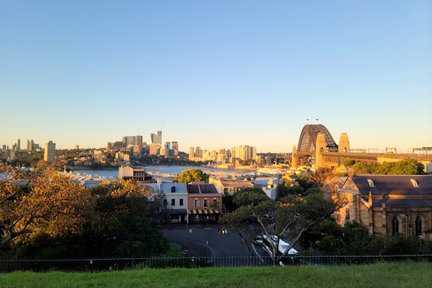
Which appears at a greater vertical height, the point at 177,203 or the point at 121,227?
the point at 121,227

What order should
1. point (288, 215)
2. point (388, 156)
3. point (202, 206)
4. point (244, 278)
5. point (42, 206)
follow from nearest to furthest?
point (244, 278), point (42, 206), point (288, 215), point (202, 206), point (388, 156)

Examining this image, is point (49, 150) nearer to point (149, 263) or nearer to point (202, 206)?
point (202, 206)

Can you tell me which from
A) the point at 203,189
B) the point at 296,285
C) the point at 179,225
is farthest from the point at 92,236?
the point at 203,189

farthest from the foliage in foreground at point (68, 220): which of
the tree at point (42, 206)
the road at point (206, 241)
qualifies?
the road at point (206, 241)

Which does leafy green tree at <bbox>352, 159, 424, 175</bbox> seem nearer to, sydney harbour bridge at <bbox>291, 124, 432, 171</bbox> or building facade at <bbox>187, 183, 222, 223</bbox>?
sydney harbour bridge at <bbox>291, 124, 432, 171</bbox>

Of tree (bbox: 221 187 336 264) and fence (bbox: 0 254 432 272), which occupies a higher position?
tree (bbox: 221 187 336 264)

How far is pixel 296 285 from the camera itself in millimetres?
7738

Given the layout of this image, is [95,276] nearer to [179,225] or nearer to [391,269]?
[391,269]

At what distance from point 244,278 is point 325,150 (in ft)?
394

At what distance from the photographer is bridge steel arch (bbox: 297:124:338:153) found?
13419 centimetres

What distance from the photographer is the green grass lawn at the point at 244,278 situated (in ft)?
25.7

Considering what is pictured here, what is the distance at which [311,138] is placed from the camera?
144m

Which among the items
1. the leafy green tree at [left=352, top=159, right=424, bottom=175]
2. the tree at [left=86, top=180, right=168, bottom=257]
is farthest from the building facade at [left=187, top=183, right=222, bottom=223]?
the leafy green tree at [left=352, top=159, right=424, bottom=175]

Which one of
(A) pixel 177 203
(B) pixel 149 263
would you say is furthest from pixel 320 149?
(B) pixel 149 263
